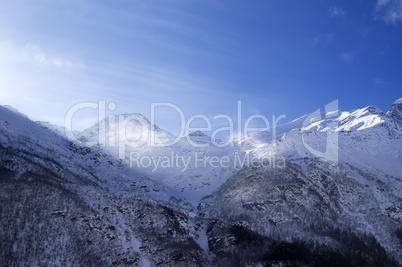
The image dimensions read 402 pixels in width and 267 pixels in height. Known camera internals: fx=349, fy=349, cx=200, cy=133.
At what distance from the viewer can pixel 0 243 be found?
11181 cm

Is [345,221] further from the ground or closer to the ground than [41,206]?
closer to the ground

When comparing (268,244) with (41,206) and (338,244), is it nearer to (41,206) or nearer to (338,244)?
(338,244)

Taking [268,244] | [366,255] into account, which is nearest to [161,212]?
[268,244]

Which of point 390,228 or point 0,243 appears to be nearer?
point 0,243

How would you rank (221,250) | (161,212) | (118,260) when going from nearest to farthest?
(118,260) < (221,250) < (161,212)

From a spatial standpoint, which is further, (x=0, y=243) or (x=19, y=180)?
(x=19, y=180)

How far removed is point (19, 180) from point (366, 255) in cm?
15494

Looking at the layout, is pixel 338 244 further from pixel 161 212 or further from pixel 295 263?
pixel 161 212

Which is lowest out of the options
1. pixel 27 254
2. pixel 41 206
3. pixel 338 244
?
pixel 338 244

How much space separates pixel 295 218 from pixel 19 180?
141 metres

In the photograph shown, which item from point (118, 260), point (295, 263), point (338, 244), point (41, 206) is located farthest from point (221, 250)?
point (41, 206)

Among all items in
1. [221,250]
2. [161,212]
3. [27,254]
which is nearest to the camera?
[27,254]

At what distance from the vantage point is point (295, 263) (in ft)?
425

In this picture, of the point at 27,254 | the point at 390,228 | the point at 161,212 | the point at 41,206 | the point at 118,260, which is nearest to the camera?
the point at 27,254
